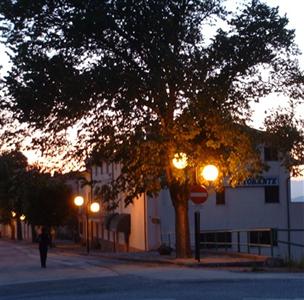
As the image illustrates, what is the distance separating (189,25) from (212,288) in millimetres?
11938

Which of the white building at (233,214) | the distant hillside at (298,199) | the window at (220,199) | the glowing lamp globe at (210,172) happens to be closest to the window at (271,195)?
the white building at (233,214)

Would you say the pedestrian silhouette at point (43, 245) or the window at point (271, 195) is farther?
the window at point (271, 195)

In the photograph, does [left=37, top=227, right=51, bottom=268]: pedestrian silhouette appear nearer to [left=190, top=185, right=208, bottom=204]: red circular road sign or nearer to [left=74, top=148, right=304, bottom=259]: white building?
[left=190, top=185, right=208, bottom=204]: red circular road sign

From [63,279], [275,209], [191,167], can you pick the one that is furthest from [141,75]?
[275,209]

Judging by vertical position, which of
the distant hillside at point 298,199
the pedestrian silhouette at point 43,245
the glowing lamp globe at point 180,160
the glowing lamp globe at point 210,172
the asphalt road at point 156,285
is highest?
the glowing lamp globe at point 180,160

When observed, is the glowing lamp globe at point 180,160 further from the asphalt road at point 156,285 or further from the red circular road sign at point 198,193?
the asphalt road at point 156,285

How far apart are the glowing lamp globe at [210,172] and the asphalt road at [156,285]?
10.3 ft

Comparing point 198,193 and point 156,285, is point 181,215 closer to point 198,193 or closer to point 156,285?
point 198,193

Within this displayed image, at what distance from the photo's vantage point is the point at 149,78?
1025 inches

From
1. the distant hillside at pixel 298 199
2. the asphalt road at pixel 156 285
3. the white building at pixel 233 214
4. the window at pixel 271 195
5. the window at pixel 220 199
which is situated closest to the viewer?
the asphalt road at pixel 156 285

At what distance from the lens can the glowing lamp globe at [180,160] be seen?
84.5 feet

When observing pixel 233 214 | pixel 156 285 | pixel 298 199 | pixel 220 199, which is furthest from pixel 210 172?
pixel 298 199

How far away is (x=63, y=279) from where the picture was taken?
71.9 ft

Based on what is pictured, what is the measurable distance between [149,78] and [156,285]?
9314 mm
